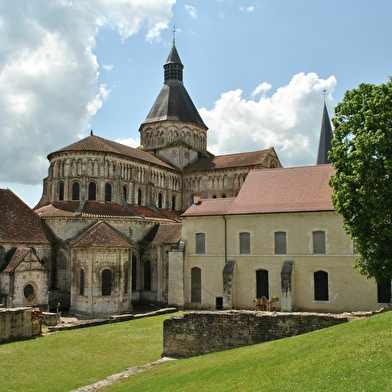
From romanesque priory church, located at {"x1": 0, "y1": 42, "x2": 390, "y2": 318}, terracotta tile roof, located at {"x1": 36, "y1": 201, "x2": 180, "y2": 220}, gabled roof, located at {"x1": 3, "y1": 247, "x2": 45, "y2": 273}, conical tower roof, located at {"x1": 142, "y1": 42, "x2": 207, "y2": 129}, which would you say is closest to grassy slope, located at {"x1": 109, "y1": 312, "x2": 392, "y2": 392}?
romanesque priory church, located at {"x1": 0, "y1": 42, "x2": 390, "y2": 318}

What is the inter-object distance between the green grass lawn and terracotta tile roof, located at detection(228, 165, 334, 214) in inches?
505

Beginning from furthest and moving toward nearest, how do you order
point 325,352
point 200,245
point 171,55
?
point 171,55
point 200,245
point 325,352

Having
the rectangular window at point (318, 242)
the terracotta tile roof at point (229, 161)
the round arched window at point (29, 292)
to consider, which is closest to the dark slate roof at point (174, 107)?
the terracotta tile roof at point (229, 161)

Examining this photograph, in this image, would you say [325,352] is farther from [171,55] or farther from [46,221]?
[171,55]

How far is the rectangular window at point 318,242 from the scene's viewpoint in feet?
99.6

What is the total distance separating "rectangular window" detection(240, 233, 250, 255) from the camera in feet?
108

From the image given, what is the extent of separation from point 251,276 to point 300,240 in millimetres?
4639

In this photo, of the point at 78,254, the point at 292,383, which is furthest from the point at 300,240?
the point at 292,383

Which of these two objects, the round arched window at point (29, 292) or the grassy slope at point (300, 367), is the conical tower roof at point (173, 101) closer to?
the round arched window at point (29, 292)

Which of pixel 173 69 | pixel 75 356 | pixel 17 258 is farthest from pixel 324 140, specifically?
pixel 75 356

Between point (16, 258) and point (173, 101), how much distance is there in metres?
35.1

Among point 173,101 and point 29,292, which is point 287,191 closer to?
point 29,292

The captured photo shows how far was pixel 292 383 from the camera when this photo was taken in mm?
10117

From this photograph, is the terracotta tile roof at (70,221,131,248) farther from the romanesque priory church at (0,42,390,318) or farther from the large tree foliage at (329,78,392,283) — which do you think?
the large tree foliage at (329,78,392,283)
